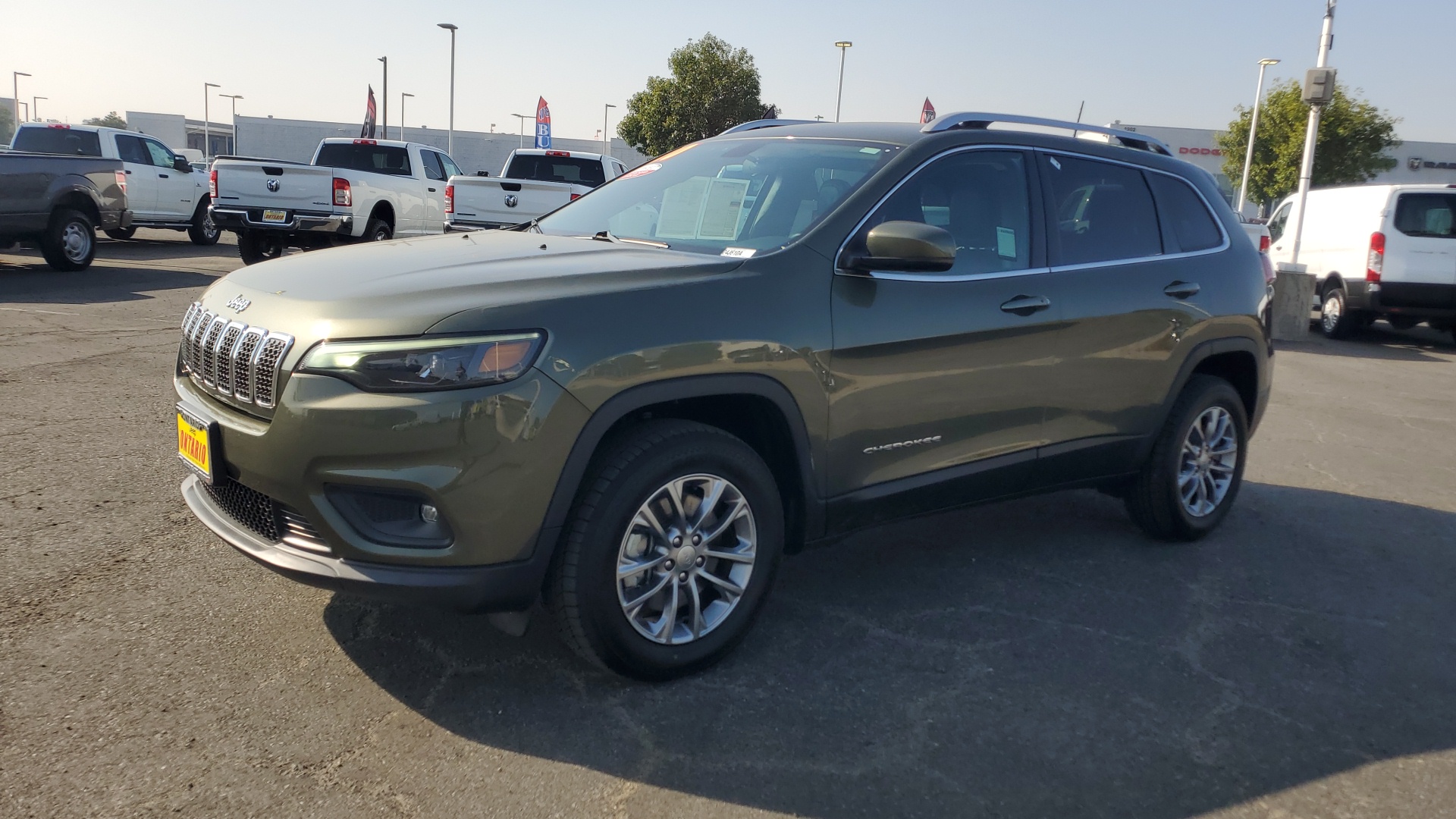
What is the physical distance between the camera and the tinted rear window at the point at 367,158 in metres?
17.0

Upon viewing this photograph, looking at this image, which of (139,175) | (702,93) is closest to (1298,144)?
(702,93)

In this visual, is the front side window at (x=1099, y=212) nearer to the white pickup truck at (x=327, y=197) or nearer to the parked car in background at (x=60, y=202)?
the white pickup truck at (x=327, y=197)

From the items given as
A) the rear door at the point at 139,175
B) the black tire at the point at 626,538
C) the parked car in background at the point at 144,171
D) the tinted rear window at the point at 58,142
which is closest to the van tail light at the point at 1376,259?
the black tire at the point at 626,538

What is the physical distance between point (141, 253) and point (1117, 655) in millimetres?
18265

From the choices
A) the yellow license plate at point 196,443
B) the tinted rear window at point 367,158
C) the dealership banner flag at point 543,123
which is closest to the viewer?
the yellow license plate at point 196,443

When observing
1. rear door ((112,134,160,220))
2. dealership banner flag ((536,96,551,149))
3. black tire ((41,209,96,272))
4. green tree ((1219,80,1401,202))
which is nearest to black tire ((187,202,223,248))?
rear door ((112,134,160,220))

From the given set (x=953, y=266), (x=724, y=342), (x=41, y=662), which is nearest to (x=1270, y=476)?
(x=953, y=266)

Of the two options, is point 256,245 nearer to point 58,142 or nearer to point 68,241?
point 68,241

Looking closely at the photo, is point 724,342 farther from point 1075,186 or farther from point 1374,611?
point 1374,611

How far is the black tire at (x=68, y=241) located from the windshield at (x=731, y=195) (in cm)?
1164

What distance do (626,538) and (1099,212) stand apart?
262 centimetres

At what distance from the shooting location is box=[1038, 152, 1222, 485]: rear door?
4.36 meters

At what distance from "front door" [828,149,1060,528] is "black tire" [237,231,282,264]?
1316 cm

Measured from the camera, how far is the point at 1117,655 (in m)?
3.80
